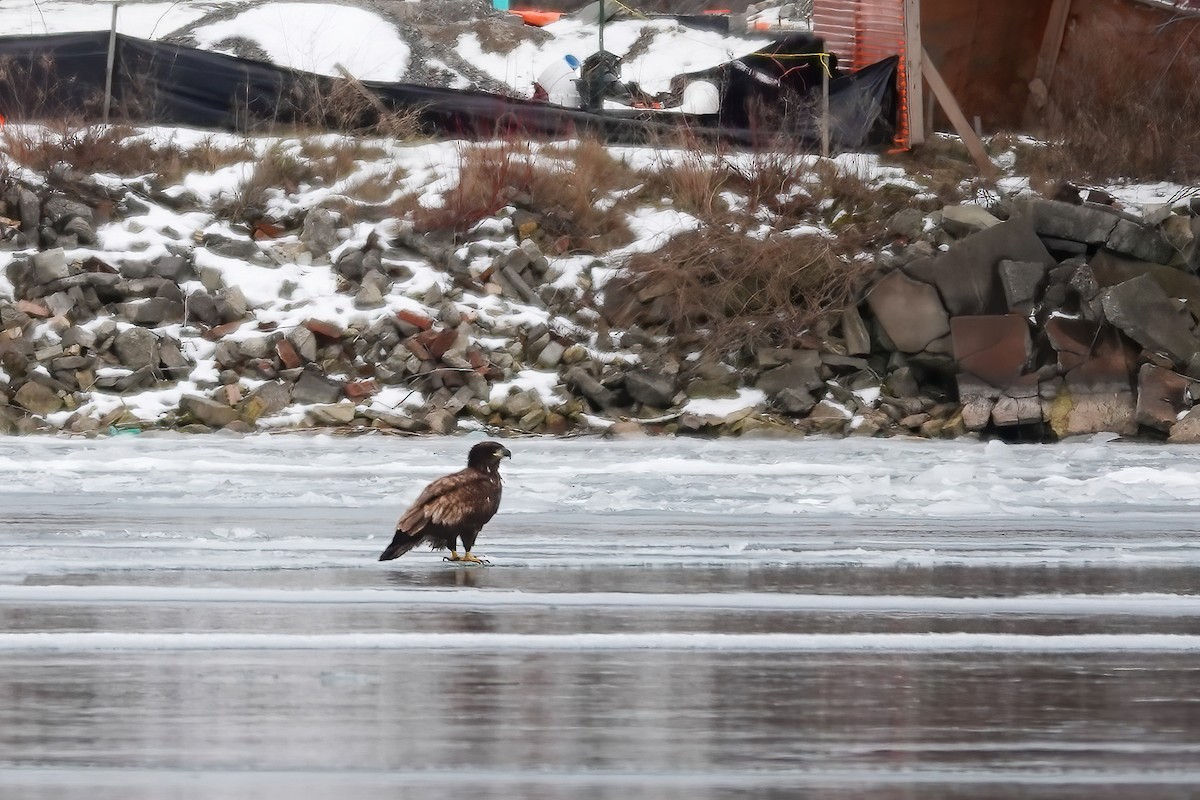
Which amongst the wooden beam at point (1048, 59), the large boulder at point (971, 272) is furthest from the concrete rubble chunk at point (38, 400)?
the wooden beam at point (1048, 59)

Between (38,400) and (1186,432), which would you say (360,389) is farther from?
(1186,432)

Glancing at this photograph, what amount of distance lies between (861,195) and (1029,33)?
5598 mm

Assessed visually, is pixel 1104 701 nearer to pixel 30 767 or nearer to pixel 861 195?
pixel 30 767

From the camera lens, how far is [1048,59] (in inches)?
827

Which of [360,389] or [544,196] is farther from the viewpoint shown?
[544,196]

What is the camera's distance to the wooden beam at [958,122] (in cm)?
1862

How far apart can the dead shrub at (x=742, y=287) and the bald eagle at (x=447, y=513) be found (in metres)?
9.28

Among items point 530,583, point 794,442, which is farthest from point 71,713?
point 794,442

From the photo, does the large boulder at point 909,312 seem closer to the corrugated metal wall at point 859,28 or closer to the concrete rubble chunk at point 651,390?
the concrete rubble chunk at point 651,390

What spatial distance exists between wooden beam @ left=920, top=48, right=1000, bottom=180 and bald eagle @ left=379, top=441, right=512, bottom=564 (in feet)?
43.3

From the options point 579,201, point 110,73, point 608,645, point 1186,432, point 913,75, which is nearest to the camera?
point 608,645

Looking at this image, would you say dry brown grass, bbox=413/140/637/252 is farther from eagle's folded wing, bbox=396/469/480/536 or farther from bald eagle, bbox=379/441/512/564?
eagle's folded wing, bbox=396/469/480/536

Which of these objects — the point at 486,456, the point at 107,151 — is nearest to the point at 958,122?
the point at 107,151

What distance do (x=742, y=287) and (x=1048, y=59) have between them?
7693 mm
